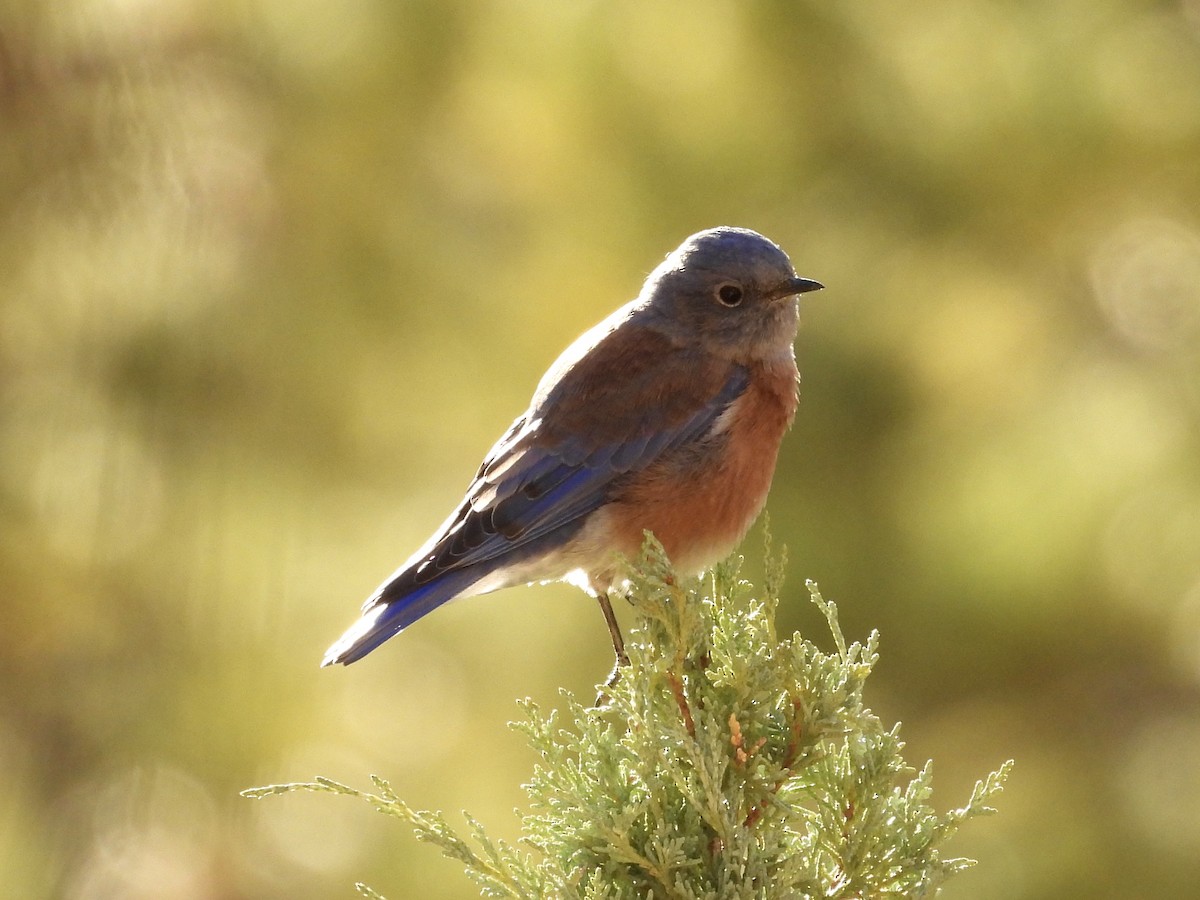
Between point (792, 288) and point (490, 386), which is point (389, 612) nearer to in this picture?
point (792, 288)

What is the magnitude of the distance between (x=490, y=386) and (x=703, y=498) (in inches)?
103

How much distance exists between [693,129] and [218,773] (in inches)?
126

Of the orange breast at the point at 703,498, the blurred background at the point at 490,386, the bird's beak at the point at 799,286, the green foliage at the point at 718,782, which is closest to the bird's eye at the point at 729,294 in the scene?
the bird's beak at the point at 799,286

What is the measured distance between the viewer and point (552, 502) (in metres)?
3.60

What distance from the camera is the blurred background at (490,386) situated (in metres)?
5.36

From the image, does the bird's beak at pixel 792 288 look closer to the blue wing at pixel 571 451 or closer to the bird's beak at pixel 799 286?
the bird's beak at pixel 799 286

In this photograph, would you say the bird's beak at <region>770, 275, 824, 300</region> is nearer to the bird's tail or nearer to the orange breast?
the orange breast

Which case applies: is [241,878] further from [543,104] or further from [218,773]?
[543,104]

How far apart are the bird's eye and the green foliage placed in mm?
1571

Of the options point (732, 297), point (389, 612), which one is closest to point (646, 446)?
point (732, 297)

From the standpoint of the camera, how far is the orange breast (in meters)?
3.57

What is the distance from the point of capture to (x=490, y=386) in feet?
19.9

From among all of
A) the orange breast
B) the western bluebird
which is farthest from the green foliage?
the orange breast

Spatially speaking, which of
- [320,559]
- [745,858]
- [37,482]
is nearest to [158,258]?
[37,482]
